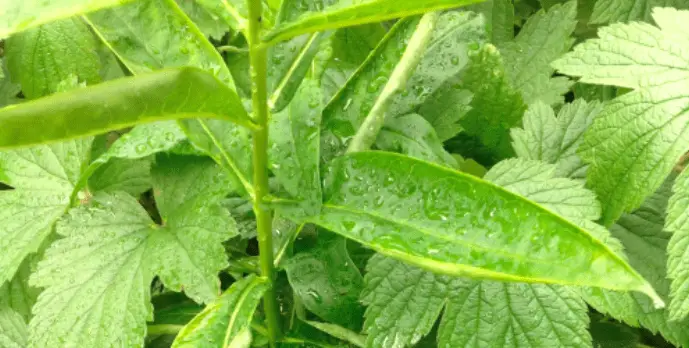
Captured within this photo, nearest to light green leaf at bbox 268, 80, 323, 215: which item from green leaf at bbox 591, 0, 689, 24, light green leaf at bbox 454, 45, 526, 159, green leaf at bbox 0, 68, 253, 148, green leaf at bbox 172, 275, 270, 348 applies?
green leaf at bbox 172, 275, 270, 348

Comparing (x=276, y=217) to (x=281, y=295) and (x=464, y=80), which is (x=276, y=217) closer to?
(x=281, y=295)

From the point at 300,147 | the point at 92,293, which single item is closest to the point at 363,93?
the point at 300,147

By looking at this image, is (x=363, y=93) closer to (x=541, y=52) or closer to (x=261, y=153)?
(x=261, y=153)

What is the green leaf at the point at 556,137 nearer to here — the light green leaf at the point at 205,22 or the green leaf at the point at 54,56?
the light green leaf at the point at 205,22

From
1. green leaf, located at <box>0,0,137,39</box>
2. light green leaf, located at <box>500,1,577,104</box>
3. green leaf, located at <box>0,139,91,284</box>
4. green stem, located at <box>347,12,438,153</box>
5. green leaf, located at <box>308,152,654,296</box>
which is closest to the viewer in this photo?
green leaf, located at <box>0,0,137,39</box>

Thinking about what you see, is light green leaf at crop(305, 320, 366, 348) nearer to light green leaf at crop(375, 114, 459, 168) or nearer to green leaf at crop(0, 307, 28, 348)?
light green leaf at crop(375, 114, 459, 168)

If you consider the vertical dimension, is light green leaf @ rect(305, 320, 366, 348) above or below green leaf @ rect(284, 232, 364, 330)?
below
